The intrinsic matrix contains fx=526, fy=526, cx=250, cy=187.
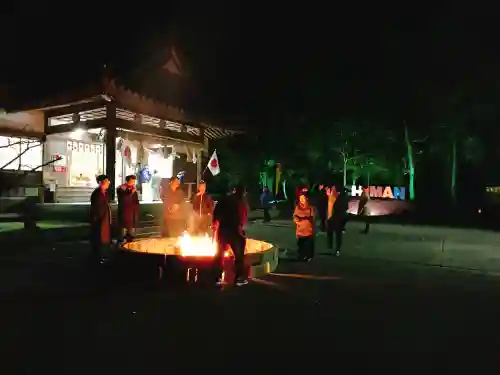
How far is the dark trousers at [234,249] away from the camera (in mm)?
8695

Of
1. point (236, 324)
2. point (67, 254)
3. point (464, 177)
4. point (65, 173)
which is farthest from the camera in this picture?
point (464, 177)

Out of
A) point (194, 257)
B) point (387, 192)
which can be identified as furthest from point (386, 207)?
point (194, 257)

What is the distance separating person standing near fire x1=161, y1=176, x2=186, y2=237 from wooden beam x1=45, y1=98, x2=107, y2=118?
587cm

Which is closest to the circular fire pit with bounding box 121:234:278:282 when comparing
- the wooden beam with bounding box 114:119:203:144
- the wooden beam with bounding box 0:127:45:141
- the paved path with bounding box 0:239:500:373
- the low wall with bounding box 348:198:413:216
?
the paved path with bounding box 0:239:500:373


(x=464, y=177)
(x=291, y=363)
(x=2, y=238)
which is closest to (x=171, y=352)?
(x=291, y=363)

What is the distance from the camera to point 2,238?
1290cm

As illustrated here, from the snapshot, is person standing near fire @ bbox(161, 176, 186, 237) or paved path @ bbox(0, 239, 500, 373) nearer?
paved path @ bbox(0, 239, 500, 373)

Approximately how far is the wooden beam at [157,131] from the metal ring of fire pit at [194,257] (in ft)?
21.7

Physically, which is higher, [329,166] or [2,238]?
[329,166]

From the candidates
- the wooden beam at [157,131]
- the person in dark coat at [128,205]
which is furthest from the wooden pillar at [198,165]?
the person in dark coat at [128,205]

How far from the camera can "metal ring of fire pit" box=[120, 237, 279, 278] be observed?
29.7 ft

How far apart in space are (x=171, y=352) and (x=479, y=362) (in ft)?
9.92

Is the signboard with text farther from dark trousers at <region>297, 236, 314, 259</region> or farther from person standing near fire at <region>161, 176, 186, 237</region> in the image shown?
person standing near fire at <region>161, 176, 186, 237</region>

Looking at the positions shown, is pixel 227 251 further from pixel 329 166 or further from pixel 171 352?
pixel 329 166
